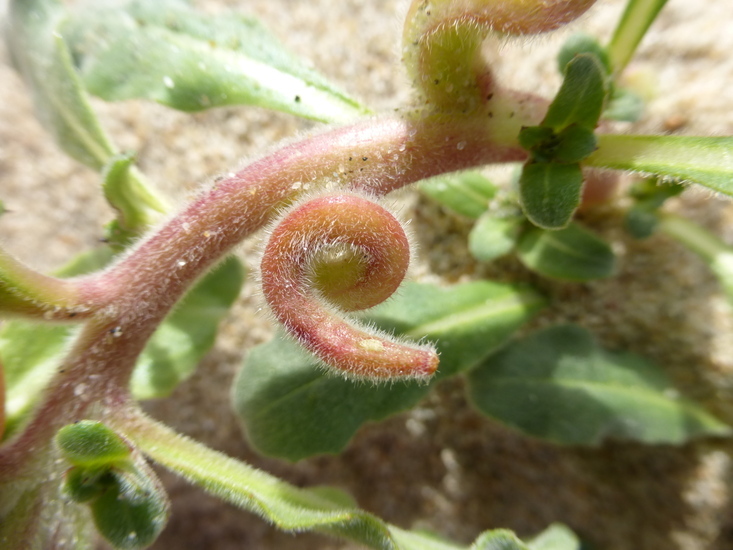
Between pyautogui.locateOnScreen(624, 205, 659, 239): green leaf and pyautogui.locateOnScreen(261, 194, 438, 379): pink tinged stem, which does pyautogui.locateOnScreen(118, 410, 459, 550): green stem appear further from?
pyautogui.locateOnScreen(624, 205, 659, 239): green leaf

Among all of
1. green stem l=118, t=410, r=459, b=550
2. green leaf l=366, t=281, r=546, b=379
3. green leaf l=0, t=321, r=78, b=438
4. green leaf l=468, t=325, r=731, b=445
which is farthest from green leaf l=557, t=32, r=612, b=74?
green leaf l=0, t=321, r=78, b=438

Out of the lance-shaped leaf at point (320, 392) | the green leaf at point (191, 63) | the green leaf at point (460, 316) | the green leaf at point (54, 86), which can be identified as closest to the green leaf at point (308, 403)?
the lance-shaped leaf at point (320, 392)

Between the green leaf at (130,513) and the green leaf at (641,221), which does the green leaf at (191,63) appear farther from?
the green leaf at (130,513)

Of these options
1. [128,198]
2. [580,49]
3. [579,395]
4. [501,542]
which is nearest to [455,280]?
[579,395]

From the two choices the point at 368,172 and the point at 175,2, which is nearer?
the point at 368,172

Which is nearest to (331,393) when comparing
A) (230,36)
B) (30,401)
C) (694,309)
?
(30,401)

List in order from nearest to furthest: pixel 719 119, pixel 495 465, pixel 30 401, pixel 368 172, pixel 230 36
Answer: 1. pixel 368 172
2. pixel 30 401
3. pixel 230 36
4. pixel 719 119
5. pixel 495 465

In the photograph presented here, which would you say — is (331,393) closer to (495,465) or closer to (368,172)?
(368,172)
